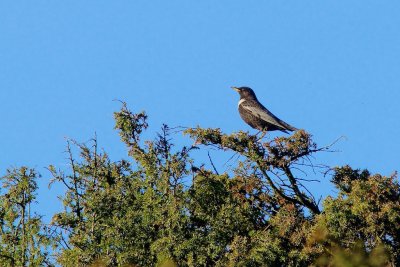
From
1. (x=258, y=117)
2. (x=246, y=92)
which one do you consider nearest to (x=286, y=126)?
(x=258, y=117)

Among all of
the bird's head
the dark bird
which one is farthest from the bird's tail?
the bird's head

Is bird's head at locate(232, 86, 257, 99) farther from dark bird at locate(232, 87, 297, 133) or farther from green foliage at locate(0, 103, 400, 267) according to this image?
green foliage at locate(0, 103, 400, 267)

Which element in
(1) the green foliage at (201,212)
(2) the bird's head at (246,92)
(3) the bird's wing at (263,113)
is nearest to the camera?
(1) the green foliage at (201,212)

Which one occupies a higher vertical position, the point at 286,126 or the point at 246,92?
the point at 246,92

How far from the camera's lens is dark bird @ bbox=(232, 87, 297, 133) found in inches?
761

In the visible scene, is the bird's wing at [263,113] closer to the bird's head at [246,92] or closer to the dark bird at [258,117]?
the dark bird at [258,117]

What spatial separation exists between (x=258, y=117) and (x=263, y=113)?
0.20 m

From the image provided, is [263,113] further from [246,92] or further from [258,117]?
[246,92]

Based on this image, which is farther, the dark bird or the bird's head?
the bird's head

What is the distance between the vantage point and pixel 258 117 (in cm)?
1959

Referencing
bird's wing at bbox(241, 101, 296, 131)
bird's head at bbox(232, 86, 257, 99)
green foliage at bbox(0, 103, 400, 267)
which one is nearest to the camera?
green foliage at bbox(0, 103, 400, 267)

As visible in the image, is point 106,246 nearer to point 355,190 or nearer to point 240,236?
point 240,236

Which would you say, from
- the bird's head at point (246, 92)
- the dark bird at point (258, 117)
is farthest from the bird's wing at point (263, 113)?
the bird's head at point (246, 92)

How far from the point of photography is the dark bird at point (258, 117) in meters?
19.3
